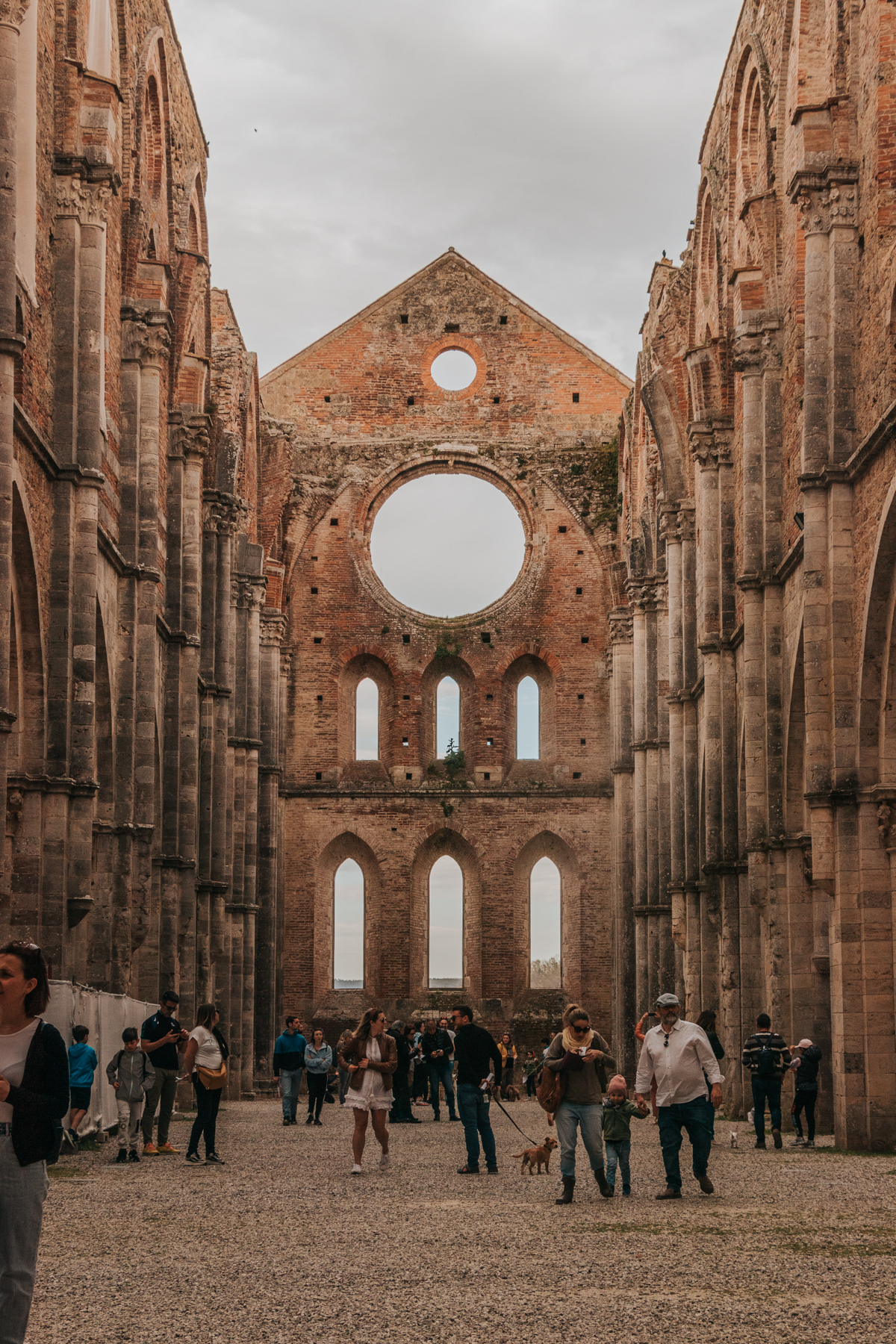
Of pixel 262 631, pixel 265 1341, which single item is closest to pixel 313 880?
pixel 262 631

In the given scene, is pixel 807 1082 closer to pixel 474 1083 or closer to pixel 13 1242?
pixel 474 1083

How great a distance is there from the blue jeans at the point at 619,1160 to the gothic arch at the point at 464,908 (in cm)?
2384

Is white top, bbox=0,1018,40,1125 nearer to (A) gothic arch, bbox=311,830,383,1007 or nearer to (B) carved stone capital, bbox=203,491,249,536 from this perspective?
(B) carved stone capital, bbox=203,491,249,536

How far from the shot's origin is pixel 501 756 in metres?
35.5

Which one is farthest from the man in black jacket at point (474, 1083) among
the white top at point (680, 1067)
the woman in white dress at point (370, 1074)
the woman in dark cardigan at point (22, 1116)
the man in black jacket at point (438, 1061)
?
the man in black jacket at point (438, 1061)

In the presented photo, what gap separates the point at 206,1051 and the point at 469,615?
2336 cm

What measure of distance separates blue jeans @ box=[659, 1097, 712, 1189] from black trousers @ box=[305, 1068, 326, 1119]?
34.5ft

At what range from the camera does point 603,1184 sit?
10.8m

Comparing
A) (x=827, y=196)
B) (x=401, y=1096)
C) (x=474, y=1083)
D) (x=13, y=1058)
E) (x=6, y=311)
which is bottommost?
(x=401, y=1096)

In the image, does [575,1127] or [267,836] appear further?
[267,836]

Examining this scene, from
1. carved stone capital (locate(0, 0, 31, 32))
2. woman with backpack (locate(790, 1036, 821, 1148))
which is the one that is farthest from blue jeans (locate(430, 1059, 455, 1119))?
carved stone capital (locate(0, 0, 31, 32))

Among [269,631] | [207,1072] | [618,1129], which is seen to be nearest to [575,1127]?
[618,1129]

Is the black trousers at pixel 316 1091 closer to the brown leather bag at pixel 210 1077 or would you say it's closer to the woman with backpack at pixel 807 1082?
the woman with backpack at pixel 807 1082

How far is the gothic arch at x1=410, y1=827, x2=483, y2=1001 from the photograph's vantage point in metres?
34.9
